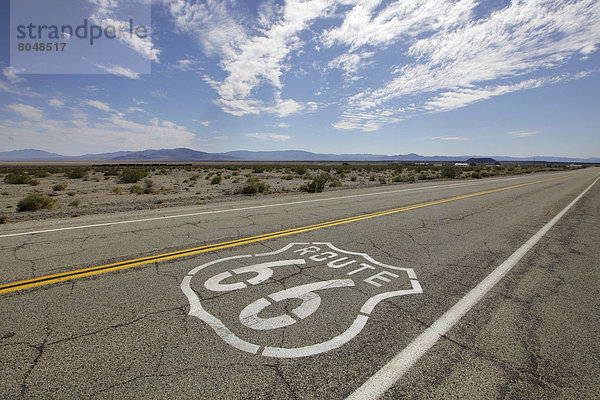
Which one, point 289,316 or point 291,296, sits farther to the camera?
point 291,296

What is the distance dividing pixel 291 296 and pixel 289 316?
1.43 ft

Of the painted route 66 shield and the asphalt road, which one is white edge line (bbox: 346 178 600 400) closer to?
the asphalt road

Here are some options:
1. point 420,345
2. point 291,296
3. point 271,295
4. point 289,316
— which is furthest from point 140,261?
point 420,345

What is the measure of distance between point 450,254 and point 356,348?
11.8 ft

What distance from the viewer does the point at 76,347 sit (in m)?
2.60

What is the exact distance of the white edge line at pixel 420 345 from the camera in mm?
2178

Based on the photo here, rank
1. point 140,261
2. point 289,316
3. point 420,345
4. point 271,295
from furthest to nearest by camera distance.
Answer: point 140,261 → point 271,295 → point 289,316 → point 420,345

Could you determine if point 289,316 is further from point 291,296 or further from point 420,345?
point 420,345

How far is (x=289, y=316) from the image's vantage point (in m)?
Answer: 3.12

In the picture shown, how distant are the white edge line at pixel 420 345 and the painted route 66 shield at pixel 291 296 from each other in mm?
476

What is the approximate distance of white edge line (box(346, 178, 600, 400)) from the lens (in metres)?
2.18

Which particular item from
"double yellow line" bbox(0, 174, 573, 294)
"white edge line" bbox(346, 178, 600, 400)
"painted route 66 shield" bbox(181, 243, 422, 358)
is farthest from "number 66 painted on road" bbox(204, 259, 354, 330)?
"double yellow line" bbox(0, 174, 573, 294)

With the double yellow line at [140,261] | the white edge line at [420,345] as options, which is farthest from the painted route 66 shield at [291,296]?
the double yellow line at [140,261]

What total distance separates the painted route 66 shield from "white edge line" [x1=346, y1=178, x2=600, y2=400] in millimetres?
476
